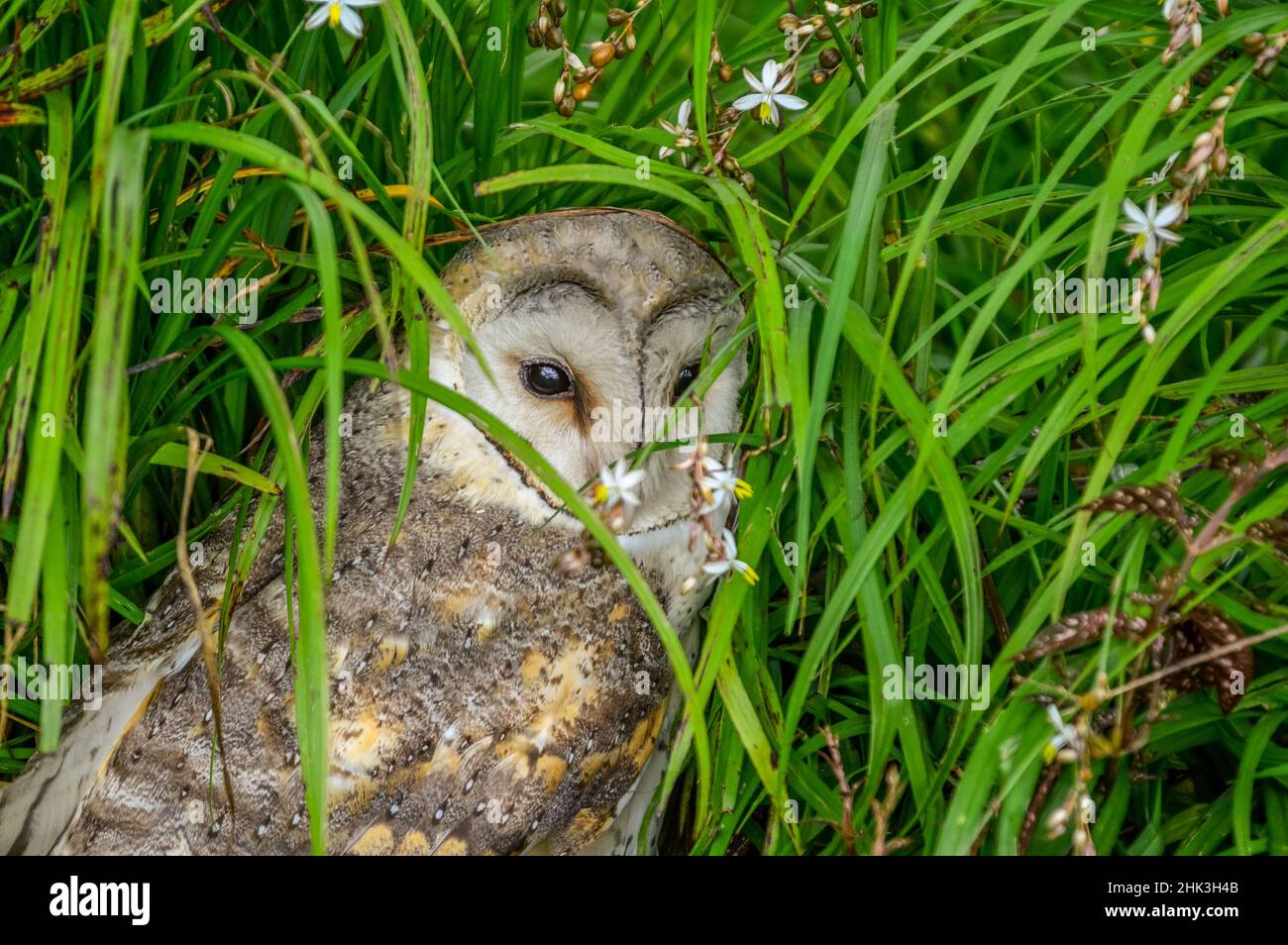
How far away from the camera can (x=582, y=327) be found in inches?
68.5

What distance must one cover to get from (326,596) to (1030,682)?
38.6 inches

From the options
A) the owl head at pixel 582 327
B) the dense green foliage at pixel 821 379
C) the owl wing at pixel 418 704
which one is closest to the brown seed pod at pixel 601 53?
the dense green foliage at pixel 821 379

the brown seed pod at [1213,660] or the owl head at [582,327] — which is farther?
the owl head at [582,327]

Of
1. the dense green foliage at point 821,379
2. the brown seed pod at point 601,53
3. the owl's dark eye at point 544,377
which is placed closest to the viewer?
the dense green foliage at point 821,379

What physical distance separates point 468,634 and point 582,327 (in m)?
0.48

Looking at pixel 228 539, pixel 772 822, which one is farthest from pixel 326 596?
pixel 772 822

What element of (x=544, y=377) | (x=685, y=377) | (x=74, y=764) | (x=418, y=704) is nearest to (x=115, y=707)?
(x=74, y=764)

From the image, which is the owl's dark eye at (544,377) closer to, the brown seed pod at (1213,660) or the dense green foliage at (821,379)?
the dense green foliage at (821,379)

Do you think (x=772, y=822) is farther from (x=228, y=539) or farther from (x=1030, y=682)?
(x=228, y=539)

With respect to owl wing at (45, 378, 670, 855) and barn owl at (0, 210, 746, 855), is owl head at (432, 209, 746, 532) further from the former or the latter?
owl wing at (45, 378, 670, 855)

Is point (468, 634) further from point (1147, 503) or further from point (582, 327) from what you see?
point (1147, 503)

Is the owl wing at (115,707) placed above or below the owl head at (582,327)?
below

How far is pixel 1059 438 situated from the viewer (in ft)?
5.71

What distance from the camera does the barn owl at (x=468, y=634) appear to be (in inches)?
66.2
